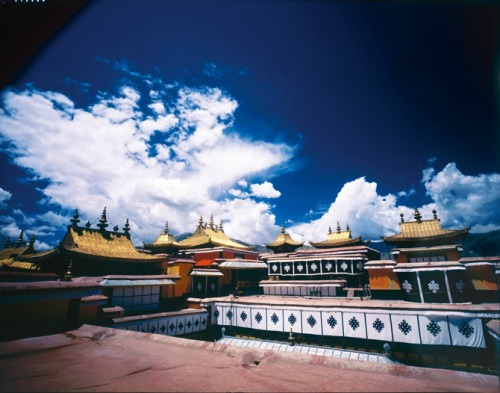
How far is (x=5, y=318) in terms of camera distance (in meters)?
5.29

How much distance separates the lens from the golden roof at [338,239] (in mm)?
28308

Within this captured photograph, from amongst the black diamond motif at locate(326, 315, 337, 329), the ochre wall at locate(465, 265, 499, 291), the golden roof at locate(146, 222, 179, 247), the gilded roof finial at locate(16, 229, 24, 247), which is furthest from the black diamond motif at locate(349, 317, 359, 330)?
the gilded roof finial at locate(16, 229, 24, 247)

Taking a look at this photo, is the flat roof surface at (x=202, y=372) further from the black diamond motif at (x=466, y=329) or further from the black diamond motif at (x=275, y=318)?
the black diamond motif at (x=275, y=318)

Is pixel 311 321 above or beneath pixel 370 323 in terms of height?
beneath

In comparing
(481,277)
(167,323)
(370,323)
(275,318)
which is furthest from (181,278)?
(481,277)

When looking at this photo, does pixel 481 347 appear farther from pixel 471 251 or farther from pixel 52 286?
pixel 471 251

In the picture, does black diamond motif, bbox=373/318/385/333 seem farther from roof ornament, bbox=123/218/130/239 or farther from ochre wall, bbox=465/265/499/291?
roof ornament, bbox=123/218/130/239

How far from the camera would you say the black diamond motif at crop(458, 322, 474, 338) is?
41.9 ft

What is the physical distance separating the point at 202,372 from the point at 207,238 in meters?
28.5

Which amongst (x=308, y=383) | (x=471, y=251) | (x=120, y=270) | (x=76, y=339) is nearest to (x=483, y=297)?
(x=308, y=383)

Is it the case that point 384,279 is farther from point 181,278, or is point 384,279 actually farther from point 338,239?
point 181,278

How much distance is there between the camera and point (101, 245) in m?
18.5

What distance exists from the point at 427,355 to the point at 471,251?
250 ft

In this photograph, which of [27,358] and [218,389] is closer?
[218,389]
